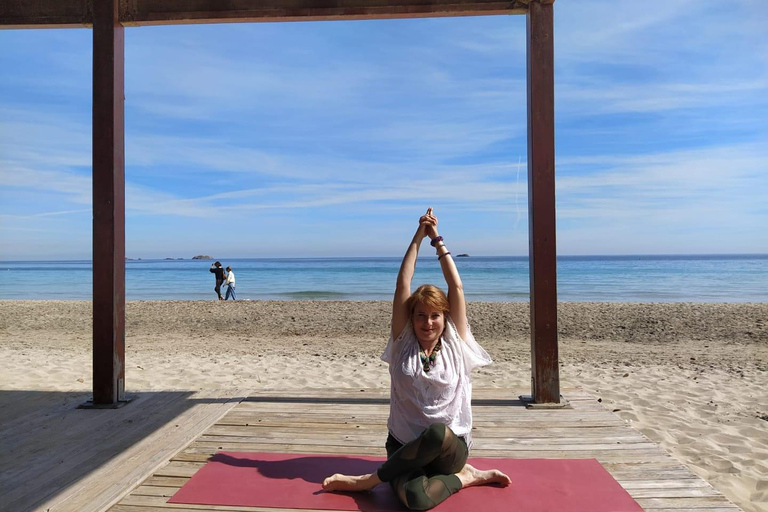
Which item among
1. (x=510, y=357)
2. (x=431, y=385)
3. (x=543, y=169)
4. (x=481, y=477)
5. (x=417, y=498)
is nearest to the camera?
(x=417, y=498)

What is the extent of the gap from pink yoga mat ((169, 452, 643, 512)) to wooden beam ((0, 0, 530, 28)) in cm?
322

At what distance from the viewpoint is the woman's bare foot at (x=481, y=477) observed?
2631mm

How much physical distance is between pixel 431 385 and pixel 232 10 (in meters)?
3.40

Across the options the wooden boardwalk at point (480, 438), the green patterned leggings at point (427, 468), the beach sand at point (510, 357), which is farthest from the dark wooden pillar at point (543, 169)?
the green patterned leggings at point (427, 468)

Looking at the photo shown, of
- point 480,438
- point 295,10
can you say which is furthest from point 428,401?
point 295,10

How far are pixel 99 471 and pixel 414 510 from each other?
1.72 m

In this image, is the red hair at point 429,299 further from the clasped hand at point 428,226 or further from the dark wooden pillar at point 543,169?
the dark wooden pillar at point 543,169

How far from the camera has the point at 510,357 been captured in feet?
28.0

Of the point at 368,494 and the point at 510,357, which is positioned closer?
the point at 368,494

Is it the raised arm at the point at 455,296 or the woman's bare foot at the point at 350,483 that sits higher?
the raised arm at the point at 455,296

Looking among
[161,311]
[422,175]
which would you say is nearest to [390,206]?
[422,175]

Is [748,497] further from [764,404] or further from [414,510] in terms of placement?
[764,404]

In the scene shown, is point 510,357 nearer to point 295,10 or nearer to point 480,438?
point 480,438

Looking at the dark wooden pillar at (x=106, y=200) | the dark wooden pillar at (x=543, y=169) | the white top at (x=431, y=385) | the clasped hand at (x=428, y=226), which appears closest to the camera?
the white top at (x=431, y=385)
